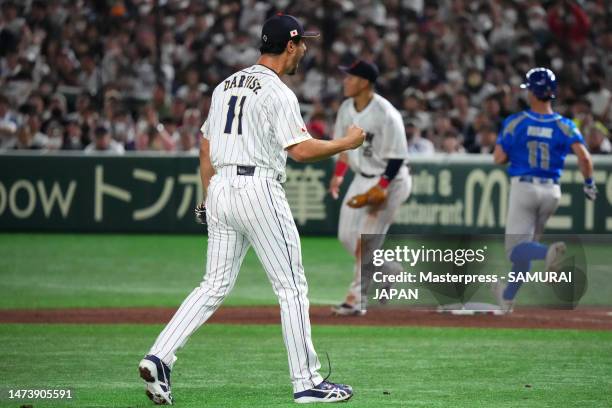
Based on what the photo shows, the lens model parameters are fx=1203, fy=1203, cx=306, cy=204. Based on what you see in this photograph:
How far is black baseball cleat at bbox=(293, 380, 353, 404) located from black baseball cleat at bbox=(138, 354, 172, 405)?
746mm

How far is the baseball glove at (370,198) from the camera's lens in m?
11.3

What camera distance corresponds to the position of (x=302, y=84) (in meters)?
22.4

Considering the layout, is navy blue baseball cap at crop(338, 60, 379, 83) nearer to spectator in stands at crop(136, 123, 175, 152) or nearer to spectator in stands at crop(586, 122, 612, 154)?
spectator in stands at crop(586, 122, 612, 154)

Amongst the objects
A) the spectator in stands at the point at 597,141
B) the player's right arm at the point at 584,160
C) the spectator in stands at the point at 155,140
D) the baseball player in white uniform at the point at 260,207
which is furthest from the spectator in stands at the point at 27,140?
the baseball player in white uniform at the point at 260,207

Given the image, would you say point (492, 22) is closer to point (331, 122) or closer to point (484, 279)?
point (331, 122)

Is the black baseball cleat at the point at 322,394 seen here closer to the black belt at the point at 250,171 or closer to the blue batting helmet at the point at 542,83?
the black belt at the point at 250,171

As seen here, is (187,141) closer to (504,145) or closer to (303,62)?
(303,62)

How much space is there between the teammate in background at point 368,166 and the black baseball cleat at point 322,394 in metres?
4.42

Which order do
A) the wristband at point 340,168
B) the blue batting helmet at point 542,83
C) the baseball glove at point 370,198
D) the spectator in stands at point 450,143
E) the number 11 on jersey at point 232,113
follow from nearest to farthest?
the number 11 on jersey at point 232,113 → the blue batting helmet at point 542,83 → the baseball glove at point 370,198 → the wristband at point 340,168 → the spectator in stands at point 450,143

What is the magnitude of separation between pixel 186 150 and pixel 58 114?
118 inches

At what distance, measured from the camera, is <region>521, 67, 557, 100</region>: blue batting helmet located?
1104cm

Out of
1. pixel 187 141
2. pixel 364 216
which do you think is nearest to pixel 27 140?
pixel 187 141

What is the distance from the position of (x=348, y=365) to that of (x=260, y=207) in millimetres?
Answer: 2090

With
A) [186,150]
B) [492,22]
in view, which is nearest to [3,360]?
[186,150]
